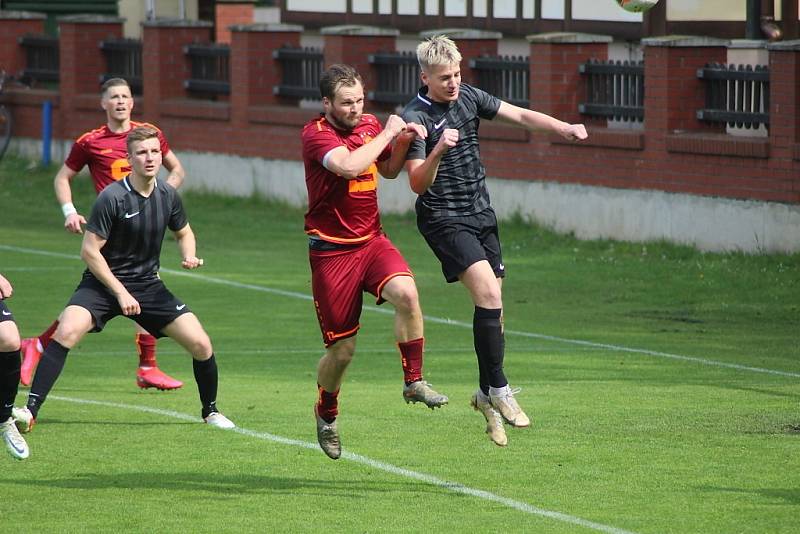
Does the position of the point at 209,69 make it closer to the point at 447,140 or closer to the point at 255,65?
the point at 255,65

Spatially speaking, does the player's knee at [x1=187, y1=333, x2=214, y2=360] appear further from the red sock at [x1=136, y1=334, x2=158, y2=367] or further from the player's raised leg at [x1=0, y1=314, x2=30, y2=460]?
the red sock at [x1=136, y1=334, x2=158, y2=367]

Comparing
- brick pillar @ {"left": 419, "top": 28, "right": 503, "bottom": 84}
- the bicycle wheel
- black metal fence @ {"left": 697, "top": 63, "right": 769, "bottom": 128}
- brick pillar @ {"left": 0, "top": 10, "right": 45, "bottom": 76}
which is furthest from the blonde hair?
brick pillar @ {"left": 0, "top": 10, "right": 45, "bottom": 76}

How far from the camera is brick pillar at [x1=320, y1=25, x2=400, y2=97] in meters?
27.0

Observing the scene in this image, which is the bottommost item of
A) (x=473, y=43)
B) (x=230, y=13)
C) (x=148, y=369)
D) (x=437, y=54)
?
(x=148, y=369)

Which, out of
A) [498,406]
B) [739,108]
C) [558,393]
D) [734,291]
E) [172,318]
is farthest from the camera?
[739,108]

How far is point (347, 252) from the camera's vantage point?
32.1ft

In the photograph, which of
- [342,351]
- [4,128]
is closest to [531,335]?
[342,351]

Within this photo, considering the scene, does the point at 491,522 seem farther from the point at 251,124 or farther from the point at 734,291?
the point at 251,124

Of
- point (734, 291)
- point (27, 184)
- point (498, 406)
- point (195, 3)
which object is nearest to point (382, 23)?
point (27, 184)

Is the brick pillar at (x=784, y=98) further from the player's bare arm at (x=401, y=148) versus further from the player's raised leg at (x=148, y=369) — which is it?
the player's bare arm at (x=401, y=148)

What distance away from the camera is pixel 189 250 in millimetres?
10898

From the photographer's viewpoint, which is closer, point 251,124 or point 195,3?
point 251,124

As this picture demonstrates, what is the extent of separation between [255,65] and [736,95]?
32.8 ft

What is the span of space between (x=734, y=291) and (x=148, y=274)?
9083 millimetres
